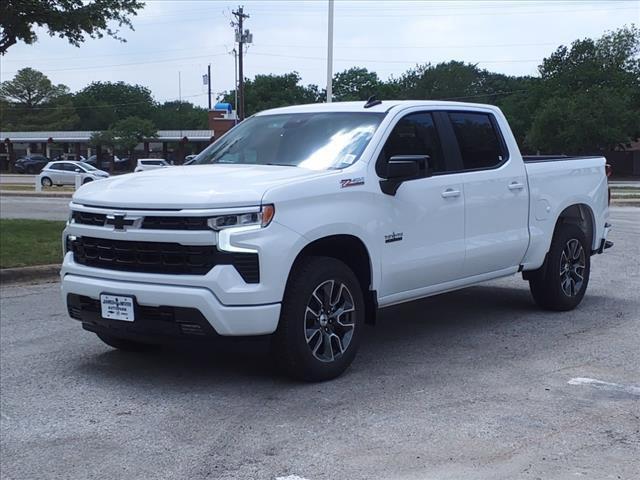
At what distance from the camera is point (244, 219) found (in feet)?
16.9

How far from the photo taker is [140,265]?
5355 millimetres

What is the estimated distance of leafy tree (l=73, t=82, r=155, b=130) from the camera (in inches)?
4948

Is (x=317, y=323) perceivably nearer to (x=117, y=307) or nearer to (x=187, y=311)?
(x=187, y=311)

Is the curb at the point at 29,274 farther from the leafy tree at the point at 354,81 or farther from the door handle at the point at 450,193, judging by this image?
the leafy tree at the point at 354,81

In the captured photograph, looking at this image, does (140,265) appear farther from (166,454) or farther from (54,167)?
(54,167)

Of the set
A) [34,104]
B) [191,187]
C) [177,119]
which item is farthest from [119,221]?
[177,119]

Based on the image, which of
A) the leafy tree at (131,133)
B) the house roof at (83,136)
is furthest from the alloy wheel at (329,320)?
the leafy tree at (131,133)

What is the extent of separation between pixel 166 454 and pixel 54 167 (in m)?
44.4

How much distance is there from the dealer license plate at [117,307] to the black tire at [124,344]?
0.91 meters

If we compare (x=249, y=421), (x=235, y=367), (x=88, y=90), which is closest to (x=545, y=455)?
(x=249, y=421)

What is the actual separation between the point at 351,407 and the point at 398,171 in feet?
6.03

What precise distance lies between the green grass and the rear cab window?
251 inches

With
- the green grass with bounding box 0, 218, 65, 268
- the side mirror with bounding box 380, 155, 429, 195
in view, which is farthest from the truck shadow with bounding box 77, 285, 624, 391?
the green grass with bounding box 0, 218, 65, 268

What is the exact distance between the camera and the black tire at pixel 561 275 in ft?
25.8
